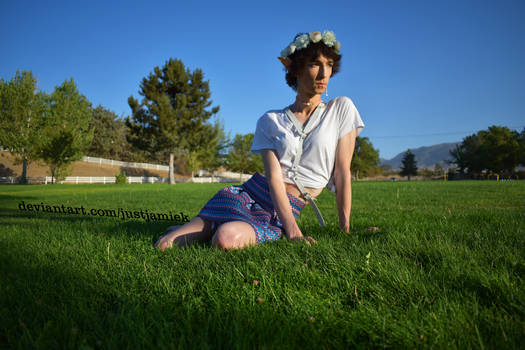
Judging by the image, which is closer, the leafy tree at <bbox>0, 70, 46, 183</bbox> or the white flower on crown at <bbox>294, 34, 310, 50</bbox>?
the white flower on crown at <bbox>294, 34, 310, 50</bbox>

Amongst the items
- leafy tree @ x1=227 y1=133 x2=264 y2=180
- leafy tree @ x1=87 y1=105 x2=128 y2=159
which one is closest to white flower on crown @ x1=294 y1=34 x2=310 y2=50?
leafy tree @ x1=227 y1=133 x2=264 y2=180

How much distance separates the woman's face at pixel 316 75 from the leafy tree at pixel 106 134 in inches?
2731

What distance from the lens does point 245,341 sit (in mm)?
1110

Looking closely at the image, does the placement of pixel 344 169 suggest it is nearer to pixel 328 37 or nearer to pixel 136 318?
pixel 328 37

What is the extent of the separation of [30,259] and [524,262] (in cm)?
379

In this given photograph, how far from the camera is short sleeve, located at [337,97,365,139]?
2.81 meters

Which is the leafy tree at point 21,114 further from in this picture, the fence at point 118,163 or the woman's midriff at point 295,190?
the woman's midriff at point 295,190

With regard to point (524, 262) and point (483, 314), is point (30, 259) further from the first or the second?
point (524, 262)

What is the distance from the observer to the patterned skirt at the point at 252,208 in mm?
2764

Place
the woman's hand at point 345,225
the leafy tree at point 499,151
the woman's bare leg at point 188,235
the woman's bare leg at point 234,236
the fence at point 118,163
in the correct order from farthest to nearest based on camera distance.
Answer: the leafy tree at point 499,151 < the fence at point 118,163 < the woman's hand at point 345,225 < the woman's bare leg at point 188,235 < the woman's bare leg at point 234,236

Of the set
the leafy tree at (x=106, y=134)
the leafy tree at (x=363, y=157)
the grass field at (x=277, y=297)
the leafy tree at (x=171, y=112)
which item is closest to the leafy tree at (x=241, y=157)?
the leafy tree at (x=171, y=112)

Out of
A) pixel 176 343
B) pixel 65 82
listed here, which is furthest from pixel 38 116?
pixel 176 343

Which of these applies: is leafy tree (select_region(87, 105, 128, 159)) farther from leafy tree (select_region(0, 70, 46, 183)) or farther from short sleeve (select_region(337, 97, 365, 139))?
short sleeve (select_region(337, 97, 365, 139))

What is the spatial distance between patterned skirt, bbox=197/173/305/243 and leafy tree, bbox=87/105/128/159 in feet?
226
